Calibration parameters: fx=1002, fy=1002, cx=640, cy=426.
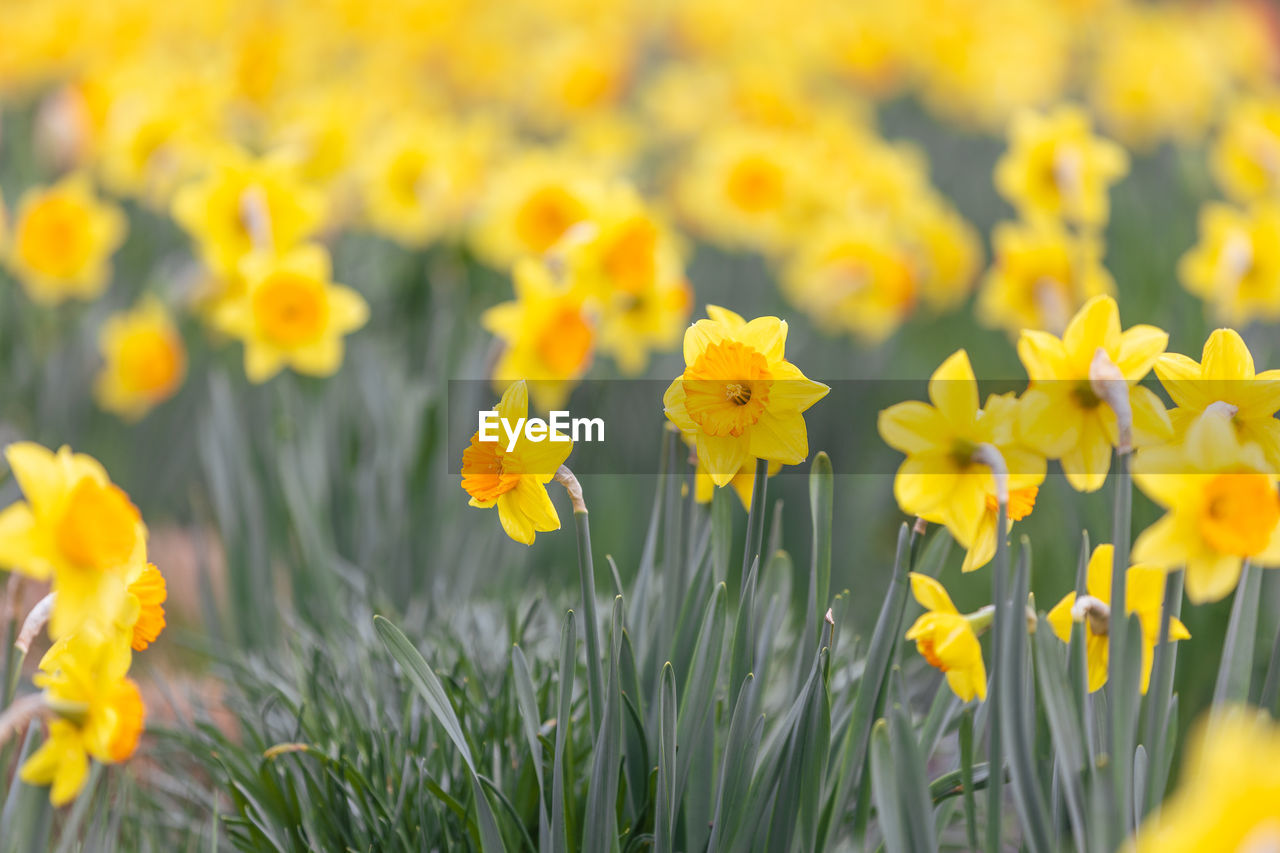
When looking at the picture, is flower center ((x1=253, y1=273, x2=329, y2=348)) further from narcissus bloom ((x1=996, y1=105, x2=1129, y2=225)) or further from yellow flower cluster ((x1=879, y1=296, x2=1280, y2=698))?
narcissus bloom ((x1=996, y1=105, x2=1129, y2=225))

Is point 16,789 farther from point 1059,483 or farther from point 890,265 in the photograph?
point 890,265

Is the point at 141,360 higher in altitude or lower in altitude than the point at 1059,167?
lower

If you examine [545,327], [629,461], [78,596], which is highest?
[545,327]

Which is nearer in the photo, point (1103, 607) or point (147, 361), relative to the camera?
point (1103, 607)

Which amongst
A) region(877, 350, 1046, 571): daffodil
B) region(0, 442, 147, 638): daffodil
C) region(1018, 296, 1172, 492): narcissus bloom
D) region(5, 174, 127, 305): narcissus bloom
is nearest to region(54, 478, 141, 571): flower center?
region(0, 442, 147, 638): daffodil

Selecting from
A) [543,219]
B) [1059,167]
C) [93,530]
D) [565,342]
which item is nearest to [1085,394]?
[93,530]

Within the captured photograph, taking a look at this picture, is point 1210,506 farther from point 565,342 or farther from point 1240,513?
point 565,342
